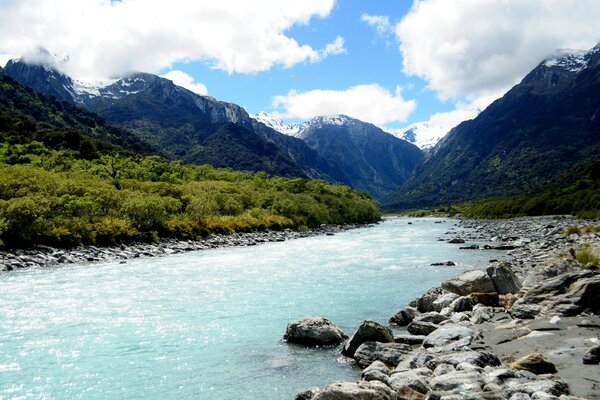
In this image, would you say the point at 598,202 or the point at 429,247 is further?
the point at 598,202

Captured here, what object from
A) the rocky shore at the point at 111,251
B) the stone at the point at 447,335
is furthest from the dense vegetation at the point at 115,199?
the stone at the point at 447,335

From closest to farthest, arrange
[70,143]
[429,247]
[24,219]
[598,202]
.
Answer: [24,219], [429,247], [598,202], [70,143]

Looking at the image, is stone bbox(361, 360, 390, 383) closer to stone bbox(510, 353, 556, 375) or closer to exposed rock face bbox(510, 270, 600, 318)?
stone bbox(510, 353, 556, 375)

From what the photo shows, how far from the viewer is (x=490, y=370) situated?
10523 millimetres

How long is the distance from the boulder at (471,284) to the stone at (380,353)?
791 cm

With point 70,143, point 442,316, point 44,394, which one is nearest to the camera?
point 44,394

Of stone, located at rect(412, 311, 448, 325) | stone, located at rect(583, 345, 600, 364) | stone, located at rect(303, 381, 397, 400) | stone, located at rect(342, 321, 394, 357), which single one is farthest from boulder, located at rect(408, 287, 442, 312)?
stone, located at rect(303, 381, 397, 400)

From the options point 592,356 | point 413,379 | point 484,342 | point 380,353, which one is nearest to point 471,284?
point 484,342

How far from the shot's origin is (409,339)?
587 inches

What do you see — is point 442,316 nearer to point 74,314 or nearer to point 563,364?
point 563,364

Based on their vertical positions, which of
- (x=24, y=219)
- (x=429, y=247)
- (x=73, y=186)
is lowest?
(x=429, y=247)

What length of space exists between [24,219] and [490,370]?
4146 centimetres

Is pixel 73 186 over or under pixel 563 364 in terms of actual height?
over

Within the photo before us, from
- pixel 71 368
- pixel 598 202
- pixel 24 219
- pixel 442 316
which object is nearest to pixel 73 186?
pixel 24 219
